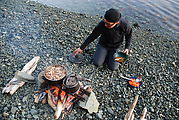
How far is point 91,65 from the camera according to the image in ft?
16.4

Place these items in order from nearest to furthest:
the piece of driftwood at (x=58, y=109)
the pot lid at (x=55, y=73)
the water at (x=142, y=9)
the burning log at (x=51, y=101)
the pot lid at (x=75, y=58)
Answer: the piece of driftwood at (x=58, y=109) → the burning log at (x=51, y=101) → the pot lid at (x=55, y=73) → the pot lid at (x=75, y=58) → the water at (x=142, y=9)

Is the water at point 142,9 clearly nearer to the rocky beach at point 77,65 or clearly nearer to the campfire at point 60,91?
the rocky beach at point 77,65

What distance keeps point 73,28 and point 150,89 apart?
3.85 m

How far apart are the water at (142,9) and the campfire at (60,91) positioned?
23.7 feet

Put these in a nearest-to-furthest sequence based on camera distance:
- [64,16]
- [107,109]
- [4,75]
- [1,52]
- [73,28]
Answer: [107,109], [4,75], [1,52], [73,28], [64,16]

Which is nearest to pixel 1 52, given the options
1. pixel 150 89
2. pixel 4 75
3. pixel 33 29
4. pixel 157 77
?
pixel 4 75

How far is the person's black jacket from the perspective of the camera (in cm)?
434

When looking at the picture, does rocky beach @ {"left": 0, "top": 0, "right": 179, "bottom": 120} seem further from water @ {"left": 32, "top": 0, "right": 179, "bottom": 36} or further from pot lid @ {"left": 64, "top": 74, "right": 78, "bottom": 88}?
water @ {"left": 32, "top": 0, "right": 179, "bottom": 36}

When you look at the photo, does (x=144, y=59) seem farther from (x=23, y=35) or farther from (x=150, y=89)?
(x=23, y=35)

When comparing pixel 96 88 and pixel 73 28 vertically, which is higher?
pixel 73 28

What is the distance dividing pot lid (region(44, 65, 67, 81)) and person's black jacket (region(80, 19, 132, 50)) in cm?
106

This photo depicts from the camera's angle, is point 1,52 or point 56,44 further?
point 56,44

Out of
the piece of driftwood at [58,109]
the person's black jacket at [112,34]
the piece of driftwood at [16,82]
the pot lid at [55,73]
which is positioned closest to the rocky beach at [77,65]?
the piece of driftwood at [16,82]

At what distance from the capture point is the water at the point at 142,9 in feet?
32.1
